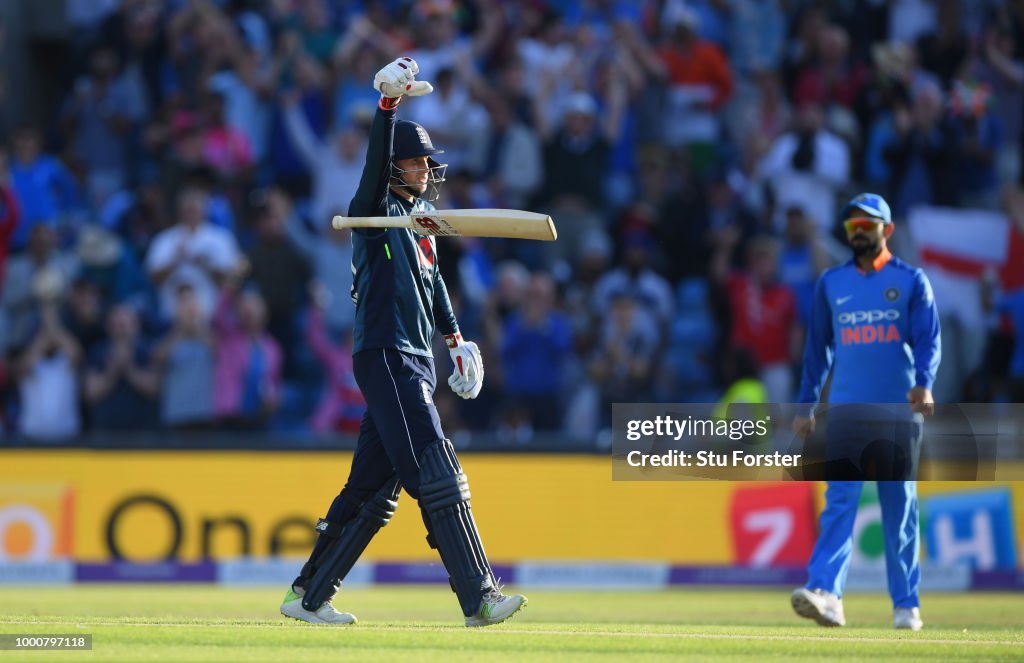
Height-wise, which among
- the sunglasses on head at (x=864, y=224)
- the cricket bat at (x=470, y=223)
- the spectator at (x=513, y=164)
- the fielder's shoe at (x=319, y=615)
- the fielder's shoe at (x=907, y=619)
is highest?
the spectator at (x=513, y=164)

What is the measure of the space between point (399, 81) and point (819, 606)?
10.8 feet

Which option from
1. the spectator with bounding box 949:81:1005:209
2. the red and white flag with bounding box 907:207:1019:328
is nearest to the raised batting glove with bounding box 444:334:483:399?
the red and white flag with bounding box 907:207:1019:328

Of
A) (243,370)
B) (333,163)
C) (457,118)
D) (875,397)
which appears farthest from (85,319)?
(875,397)

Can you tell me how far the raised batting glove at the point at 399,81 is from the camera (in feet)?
21.6

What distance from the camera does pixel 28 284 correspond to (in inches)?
566

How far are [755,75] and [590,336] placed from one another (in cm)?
370

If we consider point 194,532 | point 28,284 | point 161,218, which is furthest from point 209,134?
point 194,532

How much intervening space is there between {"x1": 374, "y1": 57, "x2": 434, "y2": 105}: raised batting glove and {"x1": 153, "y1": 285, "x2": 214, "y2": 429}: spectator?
7.31 m

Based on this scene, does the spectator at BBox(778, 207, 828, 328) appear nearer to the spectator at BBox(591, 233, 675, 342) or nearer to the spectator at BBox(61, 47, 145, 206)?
the spectator at BBox(591, 233, 675, 342)

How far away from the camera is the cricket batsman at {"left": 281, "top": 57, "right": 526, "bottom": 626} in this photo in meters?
6.74

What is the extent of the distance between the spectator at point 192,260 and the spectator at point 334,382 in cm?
88

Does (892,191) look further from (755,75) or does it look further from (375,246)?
(375,246)

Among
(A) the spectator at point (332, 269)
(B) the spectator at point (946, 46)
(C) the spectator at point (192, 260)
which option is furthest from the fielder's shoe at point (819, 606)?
(B) the spectator at point (946, 46)

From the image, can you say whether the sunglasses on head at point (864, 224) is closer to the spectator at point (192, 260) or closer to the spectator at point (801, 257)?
the spectator at point (801, 257)
